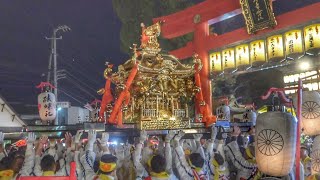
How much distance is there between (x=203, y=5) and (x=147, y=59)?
3.79 meters

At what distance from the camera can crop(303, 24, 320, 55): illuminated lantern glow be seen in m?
10.8

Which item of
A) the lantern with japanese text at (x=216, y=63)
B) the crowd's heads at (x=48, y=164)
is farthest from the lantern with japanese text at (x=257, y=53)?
the crowd's heads at (x=48, y=164)

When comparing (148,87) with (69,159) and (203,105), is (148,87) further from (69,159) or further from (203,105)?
(69,159)

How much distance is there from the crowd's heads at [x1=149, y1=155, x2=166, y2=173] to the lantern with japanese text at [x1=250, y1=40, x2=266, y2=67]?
8.53 metres

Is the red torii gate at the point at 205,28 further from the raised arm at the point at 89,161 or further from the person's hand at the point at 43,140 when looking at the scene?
the person's hand at the point at 43,140

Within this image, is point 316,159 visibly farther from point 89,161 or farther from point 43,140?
point 43,140

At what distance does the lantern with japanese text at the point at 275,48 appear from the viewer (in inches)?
469

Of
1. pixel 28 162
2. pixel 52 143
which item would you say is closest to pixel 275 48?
pixel 52 143

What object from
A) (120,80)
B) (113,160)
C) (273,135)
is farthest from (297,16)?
(113,160)

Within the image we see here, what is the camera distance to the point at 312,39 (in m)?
10.9

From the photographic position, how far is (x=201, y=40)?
48.7ft

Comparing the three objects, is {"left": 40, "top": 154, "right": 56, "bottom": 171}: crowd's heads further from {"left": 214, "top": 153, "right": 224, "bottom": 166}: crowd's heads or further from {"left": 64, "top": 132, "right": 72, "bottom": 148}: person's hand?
{"left": 214, "top": 153, "right": 224, "bottom": 166}: crowd's heads

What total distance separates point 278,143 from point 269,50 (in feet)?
28.1

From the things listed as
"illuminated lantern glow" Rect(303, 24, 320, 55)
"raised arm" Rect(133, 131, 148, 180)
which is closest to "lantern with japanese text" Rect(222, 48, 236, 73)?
"illuminated lantern glow" Rect(303, 24, 320, 55)
